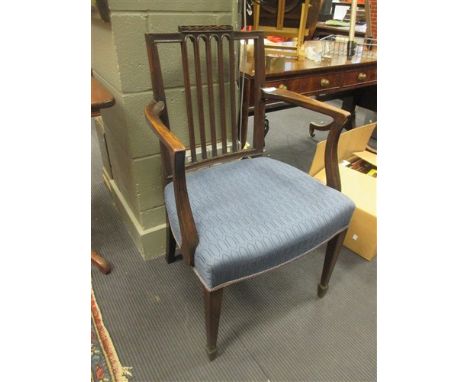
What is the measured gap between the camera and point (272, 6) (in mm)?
1590

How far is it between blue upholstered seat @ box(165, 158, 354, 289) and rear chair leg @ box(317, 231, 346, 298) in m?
0.09

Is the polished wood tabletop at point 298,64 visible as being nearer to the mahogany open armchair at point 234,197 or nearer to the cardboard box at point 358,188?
the mahogany open armchair at point 234,197

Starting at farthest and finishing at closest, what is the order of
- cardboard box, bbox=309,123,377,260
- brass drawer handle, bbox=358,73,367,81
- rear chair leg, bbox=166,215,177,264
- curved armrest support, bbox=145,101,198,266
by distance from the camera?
brass drawer handle, bbox=358,73,367,81 → cardboard box, bbox=309,123,377,260 → rear chair leg, bbox=166,215,177,264 → curved armrest support, bbox=145,101,198,266

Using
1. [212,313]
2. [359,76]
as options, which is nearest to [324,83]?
[359,76]

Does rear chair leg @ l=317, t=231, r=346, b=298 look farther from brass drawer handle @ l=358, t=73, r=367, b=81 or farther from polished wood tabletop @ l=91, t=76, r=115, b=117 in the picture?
brass drawer handle @ l=358, t=73, r=367, b=81

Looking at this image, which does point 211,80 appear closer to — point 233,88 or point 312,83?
point 233,88

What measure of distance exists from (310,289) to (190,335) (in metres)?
0.52

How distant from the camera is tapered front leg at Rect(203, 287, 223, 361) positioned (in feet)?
2.90

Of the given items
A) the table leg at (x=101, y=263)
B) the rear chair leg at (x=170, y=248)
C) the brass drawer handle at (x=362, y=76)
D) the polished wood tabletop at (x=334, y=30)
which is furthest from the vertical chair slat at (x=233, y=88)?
the polished wood tabletop at (x=334, y=30)

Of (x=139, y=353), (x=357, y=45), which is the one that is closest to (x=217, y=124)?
(x=139, y=353)

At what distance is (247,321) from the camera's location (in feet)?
3.89

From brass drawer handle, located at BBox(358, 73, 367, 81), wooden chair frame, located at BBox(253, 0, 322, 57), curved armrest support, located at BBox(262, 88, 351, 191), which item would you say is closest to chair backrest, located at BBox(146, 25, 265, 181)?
curved armrest support, located at BBox(262, 88, 351, 191)

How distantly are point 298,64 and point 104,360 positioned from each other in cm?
148

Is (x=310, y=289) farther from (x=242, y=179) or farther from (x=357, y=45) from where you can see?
(x=357, y=45)
